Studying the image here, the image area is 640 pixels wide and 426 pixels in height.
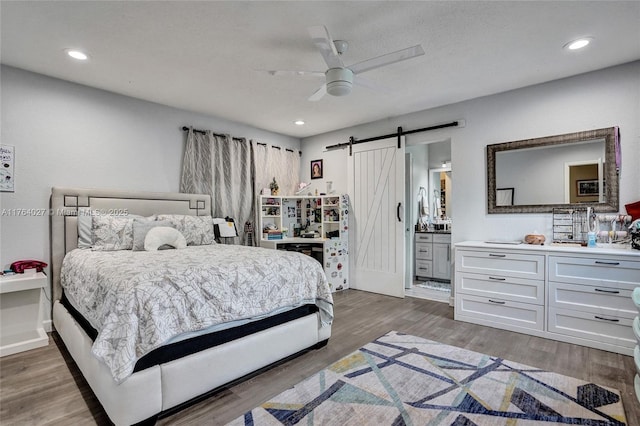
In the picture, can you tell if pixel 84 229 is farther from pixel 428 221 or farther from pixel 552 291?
pixel 428 221

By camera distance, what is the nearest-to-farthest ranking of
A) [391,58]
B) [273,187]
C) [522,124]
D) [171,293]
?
[171,293]
[391,58]
[522,124]
[273,187]

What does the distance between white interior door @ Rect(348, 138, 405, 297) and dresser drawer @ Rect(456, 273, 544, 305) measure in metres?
1.10

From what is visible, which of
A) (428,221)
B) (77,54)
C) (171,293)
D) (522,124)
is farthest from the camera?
(428,221)

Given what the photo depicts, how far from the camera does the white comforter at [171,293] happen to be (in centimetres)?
168

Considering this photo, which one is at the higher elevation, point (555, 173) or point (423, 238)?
point (555, 173)

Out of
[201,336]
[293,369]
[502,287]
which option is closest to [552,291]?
[502,287]

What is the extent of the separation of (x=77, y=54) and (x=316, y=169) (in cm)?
362

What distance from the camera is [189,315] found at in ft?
6.29

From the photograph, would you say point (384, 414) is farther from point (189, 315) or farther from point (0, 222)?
point (0, 222)

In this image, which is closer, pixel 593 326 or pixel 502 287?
pixel 593 326

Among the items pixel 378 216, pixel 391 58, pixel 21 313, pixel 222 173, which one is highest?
pixel 391 58

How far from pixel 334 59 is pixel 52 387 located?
10.1 feet

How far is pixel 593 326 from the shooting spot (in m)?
2.77

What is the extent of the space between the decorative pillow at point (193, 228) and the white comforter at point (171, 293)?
846mm
